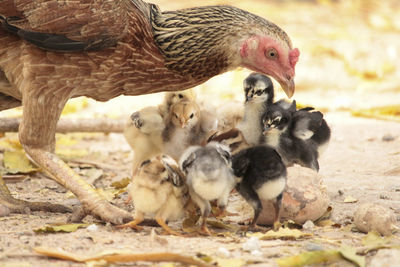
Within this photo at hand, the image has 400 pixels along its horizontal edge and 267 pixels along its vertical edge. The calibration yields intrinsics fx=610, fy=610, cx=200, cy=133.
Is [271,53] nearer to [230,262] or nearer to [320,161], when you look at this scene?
[230,262]

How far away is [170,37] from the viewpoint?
3.71m

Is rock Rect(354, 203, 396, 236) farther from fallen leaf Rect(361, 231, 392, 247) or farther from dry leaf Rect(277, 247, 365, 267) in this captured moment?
dry leaf Rect(277, 247, 365, 267)

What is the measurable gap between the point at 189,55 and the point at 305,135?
3.07ft

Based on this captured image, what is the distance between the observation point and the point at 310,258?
2725 millimetres

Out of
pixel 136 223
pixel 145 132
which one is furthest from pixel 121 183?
pixel 136 223

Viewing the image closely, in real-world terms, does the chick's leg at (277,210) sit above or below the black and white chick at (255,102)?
below

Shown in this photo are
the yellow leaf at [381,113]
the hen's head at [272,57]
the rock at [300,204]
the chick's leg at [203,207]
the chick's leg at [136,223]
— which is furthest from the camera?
the yellow leaf at [381,113]

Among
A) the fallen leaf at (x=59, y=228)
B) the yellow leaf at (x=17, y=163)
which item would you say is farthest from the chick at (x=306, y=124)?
the yellow leaf at (x=17, y=163)

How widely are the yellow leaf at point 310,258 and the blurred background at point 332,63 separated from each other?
171 inches

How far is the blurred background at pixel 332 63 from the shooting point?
8.05m

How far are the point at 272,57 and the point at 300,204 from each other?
91 cm

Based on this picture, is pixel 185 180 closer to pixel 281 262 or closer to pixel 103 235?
pixel 103 235

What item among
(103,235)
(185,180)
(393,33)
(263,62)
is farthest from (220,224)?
(393,33)

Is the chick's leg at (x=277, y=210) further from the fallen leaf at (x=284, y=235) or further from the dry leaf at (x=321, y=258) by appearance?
the dry leaf at (x=321, y=258)
